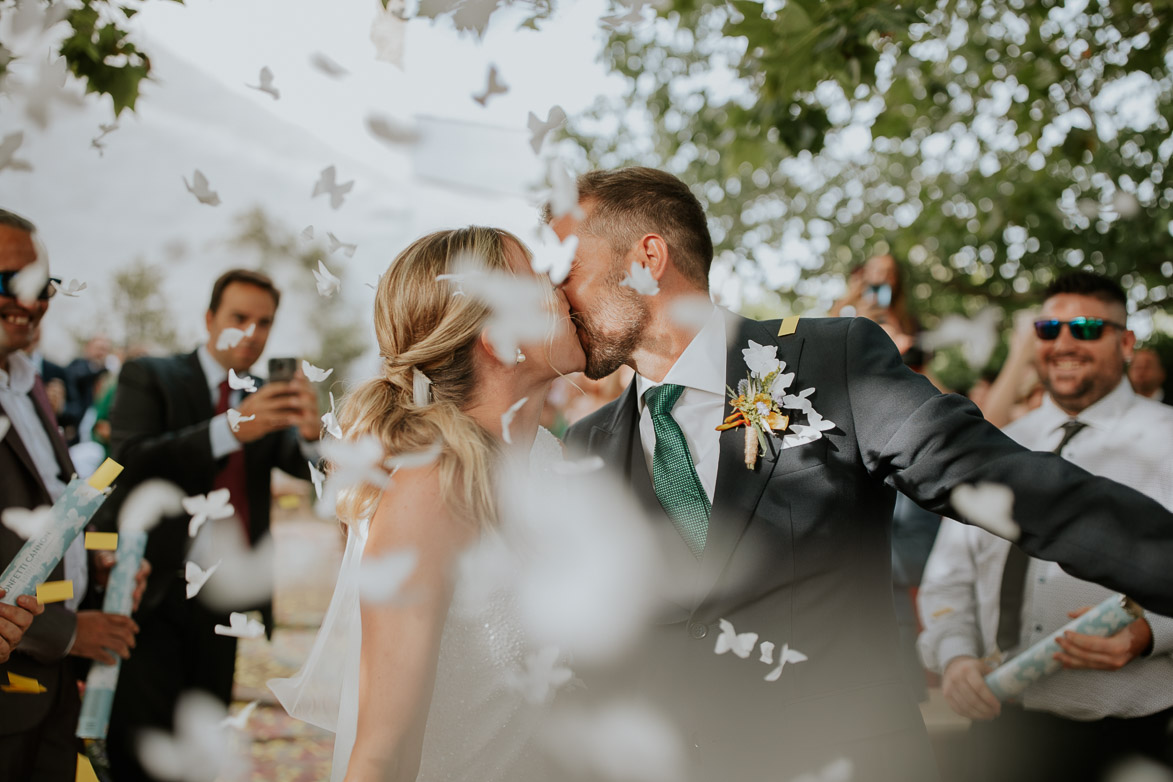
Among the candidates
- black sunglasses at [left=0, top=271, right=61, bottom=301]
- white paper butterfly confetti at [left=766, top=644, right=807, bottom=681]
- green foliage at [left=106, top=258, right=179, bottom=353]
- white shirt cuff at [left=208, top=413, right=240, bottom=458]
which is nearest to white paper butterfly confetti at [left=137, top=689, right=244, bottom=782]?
white shirt cuff at [left=208, top=413, right=240, bottom=458]

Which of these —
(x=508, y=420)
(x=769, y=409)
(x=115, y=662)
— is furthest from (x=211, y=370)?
(x=769, y=409)

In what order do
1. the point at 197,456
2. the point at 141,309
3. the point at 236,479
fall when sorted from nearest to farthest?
1. the point at 197,456
2. the point at 236,479
3. the point at 141,309

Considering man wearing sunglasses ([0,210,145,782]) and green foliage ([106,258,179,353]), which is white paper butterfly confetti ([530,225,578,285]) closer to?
man wearing sunglasses ([0,210,145,782])

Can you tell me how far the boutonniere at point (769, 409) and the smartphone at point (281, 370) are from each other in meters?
2.09

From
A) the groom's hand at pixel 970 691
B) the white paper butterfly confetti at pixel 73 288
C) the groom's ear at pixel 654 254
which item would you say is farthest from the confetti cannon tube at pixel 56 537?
the groom's hand at pixel 970 691

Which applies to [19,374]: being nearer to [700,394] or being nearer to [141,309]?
[700,394]

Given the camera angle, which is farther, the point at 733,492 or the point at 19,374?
the point at 19,374

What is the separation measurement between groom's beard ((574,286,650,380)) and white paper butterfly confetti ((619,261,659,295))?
26mm

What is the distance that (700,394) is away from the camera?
258 centimetres

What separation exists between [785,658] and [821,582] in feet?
0.71

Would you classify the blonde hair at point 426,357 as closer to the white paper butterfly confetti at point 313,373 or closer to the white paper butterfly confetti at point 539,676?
the white paper butterfly confetti at point 313,373

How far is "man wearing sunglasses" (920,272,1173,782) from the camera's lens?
2.99m

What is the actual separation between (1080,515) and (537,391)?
4.69 feet

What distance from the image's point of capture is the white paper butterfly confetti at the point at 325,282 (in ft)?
7.64
